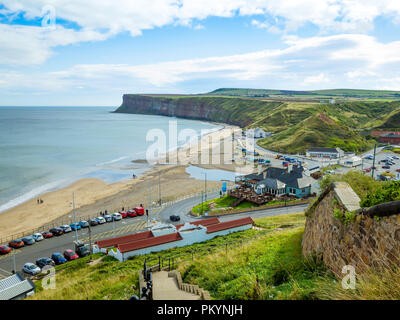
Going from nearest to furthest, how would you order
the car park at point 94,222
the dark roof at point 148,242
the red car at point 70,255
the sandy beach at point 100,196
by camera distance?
1. the dark roof at point 148,242
2. the red car at point 70,255
3. the car park at point 94,222
4. the sandy beach at point 100,196

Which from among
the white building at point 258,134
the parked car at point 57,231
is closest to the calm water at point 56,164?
the parked car at point 57,231

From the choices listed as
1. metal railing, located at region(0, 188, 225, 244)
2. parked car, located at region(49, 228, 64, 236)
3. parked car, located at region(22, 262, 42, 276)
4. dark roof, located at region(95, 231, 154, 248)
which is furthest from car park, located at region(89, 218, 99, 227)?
parked car, located at region(22, 262, 42, 276)

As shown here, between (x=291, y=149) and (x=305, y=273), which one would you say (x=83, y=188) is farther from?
(x=291, y=149)

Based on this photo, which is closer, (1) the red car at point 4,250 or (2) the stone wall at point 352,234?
(2) the stone wall at point 352,234

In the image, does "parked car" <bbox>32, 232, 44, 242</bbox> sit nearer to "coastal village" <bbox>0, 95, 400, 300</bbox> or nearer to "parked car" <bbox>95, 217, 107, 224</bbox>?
"coastal village" <bbox>0, 95, 400, 300</bbox>

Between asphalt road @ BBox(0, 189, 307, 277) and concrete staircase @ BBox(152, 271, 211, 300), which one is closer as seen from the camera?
concrete staircase @ BBox(152, 271, 211, 300)

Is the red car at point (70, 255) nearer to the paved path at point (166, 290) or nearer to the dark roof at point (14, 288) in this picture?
the dark roof at point (14, 288)
